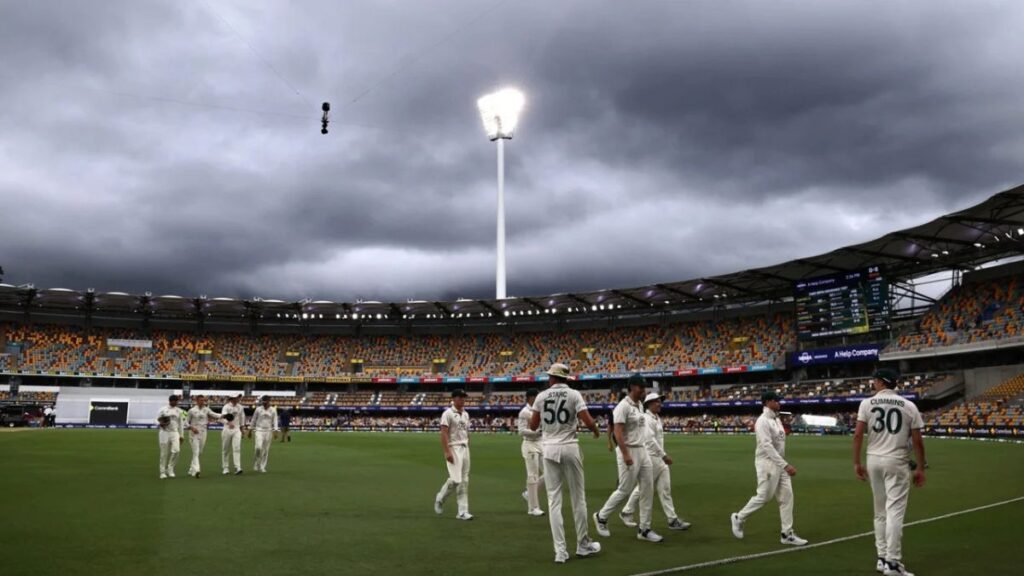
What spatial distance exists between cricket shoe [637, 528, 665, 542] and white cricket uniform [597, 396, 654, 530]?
6 centimetres

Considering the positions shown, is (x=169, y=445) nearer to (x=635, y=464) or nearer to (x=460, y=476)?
(x=460, y=476)

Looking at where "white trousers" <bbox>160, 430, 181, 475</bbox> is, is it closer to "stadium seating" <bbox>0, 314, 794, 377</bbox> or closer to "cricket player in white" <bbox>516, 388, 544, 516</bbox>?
"cricket player in white" <bbox>516, 388, 544, 516</bbox>

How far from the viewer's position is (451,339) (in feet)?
290

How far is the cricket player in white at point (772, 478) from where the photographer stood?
9016mm

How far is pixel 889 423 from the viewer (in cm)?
767

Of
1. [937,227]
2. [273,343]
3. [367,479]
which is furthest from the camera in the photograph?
[273,343]

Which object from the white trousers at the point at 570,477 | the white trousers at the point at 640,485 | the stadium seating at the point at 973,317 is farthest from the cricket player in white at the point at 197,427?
the stadium seating at the point at 973,317

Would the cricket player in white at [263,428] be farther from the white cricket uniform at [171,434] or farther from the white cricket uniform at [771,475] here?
the white cricket uniform at [771,475]

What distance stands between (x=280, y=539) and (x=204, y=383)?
79663mm

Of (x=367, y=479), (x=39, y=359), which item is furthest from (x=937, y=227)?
(x=39, y=359)

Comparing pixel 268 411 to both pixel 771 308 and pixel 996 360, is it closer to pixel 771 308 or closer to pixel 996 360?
pixel 996 360

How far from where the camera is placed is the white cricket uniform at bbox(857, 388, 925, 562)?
7.36 m

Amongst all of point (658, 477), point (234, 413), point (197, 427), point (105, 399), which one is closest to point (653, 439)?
point (658, 477)

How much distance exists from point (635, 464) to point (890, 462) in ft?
10.7
